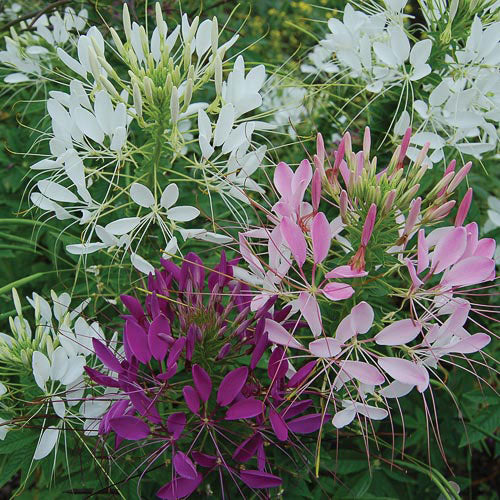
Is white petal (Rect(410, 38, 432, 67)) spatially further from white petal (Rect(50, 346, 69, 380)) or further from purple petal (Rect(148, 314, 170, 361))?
white petal (Rect(50, 346, 69, 380))

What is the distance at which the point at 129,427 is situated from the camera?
1.10 meters

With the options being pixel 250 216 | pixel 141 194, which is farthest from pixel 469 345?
pixel 250 216

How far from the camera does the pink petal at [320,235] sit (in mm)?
1055

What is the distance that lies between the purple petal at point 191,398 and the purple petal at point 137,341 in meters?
0.10

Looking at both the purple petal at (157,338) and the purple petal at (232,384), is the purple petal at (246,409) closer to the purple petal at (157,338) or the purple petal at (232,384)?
the purple petal at (232,384)

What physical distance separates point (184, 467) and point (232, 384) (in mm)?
A: 158

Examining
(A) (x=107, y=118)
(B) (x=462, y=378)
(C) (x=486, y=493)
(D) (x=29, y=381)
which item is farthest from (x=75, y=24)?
(C) (x=486, y=493)

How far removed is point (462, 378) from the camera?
196 centimetres

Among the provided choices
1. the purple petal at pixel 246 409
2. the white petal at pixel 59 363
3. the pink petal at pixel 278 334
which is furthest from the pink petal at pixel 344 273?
the white petal at pixel 59 363

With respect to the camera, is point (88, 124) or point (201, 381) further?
point (88, 124)

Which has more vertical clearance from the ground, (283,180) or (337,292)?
(283,180)

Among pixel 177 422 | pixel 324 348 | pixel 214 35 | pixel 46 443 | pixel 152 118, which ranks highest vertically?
pixel 214 35

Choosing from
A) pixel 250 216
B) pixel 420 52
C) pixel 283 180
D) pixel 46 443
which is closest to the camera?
pixel 283 180

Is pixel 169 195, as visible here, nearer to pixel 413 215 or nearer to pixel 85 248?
pixel 85 248
